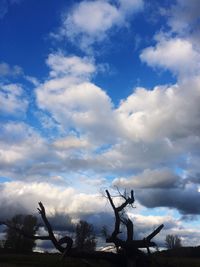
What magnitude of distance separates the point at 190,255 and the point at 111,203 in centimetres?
5507

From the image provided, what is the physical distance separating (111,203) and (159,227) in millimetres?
2762

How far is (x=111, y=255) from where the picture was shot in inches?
776

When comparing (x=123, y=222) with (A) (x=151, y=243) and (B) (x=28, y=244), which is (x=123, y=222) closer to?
(A) (x=151, y=243)

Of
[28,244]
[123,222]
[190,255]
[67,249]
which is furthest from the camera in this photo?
[28,244]

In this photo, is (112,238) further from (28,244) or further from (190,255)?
(28,244)

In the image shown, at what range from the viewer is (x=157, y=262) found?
19844mm

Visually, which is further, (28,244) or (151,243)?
(28,244)

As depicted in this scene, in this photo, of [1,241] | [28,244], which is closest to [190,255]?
[28,244]

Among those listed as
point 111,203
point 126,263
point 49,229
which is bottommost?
point 126,263

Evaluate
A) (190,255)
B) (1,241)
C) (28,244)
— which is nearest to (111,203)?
(190,255)

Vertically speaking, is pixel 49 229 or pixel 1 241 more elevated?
pixel 1 241

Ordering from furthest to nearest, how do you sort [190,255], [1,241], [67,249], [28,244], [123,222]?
[1,241] → [28,244] → [190,255] → [123,222] → [67,249]

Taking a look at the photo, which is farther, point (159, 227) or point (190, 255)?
point (190, 255)

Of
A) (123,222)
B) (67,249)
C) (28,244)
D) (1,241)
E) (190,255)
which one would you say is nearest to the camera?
(67,249)
